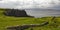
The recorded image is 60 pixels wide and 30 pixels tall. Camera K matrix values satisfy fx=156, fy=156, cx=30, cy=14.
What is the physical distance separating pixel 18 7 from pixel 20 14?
4.01 metres

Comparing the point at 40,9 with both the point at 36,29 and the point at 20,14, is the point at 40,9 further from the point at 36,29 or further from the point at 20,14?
the point at 36,29

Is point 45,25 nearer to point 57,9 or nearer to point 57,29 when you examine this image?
point 57,29

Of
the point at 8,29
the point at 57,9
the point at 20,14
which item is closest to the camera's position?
the point at 8,29

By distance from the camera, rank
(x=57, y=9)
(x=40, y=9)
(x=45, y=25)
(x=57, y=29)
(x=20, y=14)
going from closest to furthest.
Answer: (x=57, y=29) → (x=45, y=25) → (x=20, y=14) → (x=57, y=9) → (x=40, y=9)

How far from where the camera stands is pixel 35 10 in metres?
27.2

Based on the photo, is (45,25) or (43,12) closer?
(45,25)

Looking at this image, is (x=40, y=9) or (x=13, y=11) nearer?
(x=13, y=11)

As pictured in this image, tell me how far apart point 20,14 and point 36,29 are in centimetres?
901

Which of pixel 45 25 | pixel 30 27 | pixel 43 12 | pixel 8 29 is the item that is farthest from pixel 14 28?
pixel 43 12

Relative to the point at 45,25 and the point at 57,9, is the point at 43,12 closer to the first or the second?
the point at 57,9

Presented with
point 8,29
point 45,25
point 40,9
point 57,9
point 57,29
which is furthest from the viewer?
point 40,9

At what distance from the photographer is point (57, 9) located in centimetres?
2636

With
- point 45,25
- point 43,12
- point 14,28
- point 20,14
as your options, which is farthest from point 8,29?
point 43,12

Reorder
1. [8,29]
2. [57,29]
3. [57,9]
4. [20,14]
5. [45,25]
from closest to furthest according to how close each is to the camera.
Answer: [8,29]
[57,29]
[45,25]
[20,14]
[57,9]
